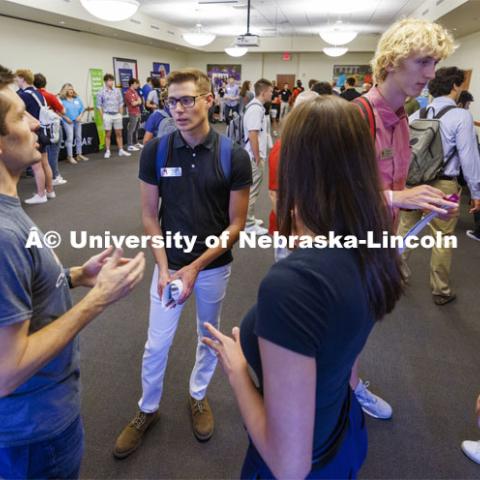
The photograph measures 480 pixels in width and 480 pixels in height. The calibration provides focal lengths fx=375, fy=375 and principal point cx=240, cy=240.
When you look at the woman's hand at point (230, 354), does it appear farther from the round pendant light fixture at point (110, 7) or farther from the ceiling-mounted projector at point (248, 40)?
the ceiling-mounted projector at point (248, 40)

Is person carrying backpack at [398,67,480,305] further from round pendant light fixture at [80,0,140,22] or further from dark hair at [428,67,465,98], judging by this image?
round pendant light fixture at [80,0,140,22]

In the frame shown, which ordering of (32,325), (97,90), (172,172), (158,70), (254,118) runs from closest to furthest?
(32,325) < (172,172) < (254,118) < (97,90) < (158,70)

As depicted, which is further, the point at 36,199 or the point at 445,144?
the point at 36,199

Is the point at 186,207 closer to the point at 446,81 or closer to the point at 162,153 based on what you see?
the point at 162,153

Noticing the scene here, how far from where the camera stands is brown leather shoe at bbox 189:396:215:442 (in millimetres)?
1833

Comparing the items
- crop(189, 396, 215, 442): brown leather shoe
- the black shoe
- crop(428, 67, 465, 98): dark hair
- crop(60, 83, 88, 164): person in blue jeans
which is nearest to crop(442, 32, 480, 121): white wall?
crop(428, 67, 465, 98): dark hair

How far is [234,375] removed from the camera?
83 centimetres

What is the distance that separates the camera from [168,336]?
5.62 feet

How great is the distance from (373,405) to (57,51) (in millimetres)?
10280

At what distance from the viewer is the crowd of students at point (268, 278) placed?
66 cm

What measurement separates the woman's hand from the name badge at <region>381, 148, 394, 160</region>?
1025 millimetres

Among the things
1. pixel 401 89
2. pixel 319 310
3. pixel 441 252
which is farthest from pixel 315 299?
pixel 441 252

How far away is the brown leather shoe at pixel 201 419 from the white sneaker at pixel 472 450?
3.99 feet

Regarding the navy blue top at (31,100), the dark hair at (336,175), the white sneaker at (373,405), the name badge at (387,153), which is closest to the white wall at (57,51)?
the navy blue top at (31,100)
